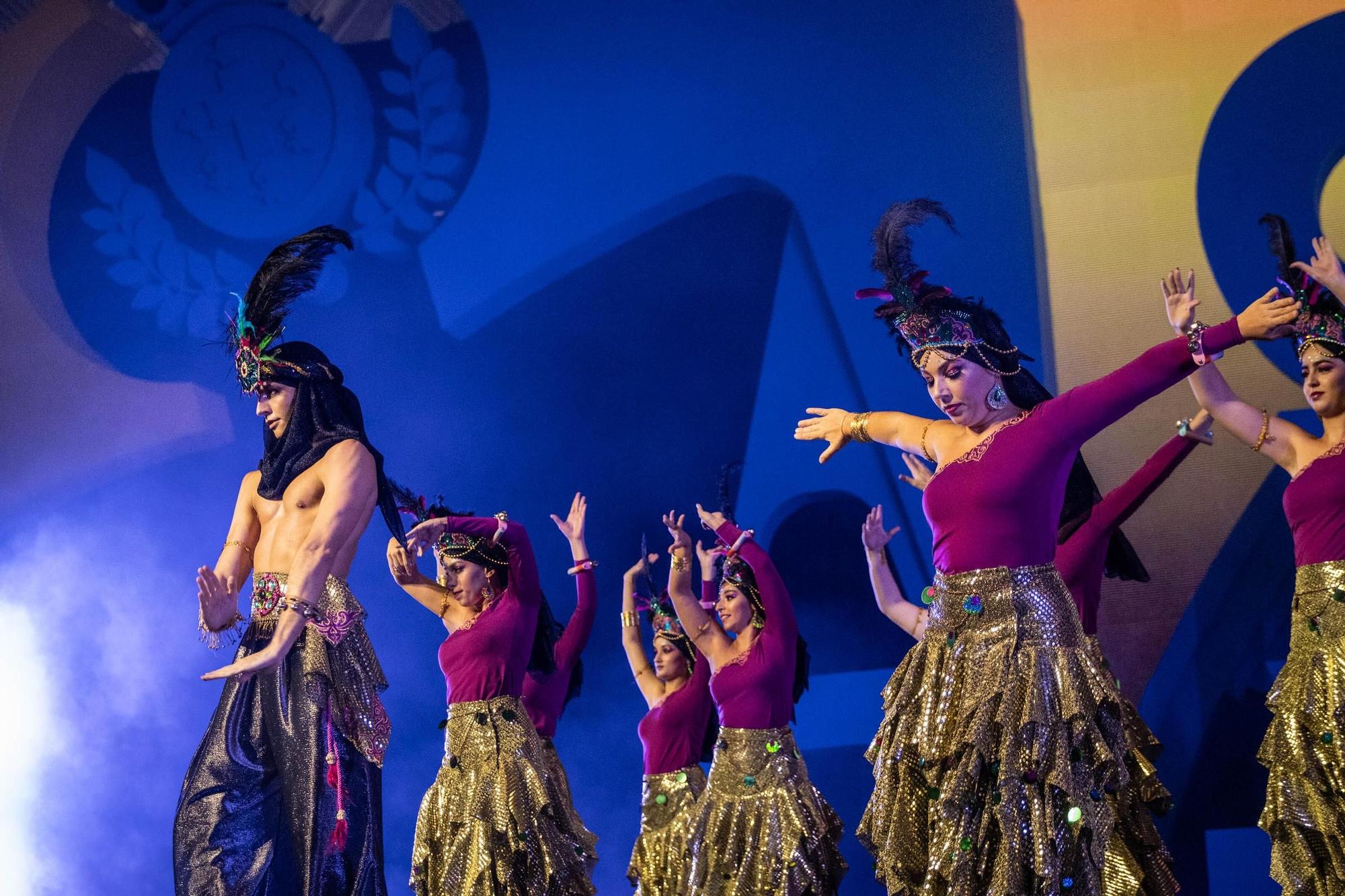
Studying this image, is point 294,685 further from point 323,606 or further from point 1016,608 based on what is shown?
point 1016,608

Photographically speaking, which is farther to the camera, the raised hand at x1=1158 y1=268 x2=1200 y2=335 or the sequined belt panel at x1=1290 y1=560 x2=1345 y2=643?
the sequined belt panel at x1=1290 y1=560 x2=1345 y2=643

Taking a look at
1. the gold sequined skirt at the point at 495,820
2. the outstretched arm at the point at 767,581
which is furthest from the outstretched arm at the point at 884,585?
the gold sequined skirt at the point at 495,820

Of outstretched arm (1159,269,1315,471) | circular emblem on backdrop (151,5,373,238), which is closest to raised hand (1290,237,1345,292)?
outstretched arm (1159,269,1315,471)

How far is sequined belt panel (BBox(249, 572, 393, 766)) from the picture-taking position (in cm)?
364

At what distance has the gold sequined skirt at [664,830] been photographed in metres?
4.59

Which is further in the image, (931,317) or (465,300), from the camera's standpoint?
(465,300)

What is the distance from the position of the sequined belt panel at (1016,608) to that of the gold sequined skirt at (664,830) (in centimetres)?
186

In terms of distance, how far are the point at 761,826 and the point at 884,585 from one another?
911mm

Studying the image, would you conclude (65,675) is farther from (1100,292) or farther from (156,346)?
(1100,292)

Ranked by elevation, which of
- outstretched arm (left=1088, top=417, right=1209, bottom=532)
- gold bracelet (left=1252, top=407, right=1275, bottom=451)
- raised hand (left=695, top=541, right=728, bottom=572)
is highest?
raised hand (left=695, top=541, right=728, bottom=572)

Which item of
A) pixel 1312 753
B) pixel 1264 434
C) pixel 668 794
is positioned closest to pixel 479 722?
pixel 668 794

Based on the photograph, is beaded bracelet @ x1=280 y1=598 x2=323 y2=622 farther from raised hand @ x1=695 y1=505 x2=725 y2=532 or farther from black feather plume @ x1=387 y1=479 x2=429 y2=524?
raised hand @ x1=695 y1=505 x2=725 y2=532

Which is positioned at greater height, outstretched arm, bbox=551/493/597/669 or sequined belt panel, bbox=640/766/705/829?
outstretched arm, bbox=551/493/597/669

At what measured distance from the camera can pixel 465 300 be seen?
6.12 m
